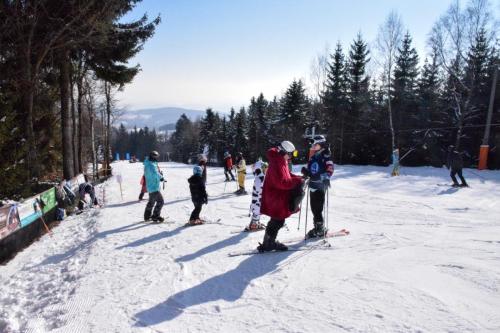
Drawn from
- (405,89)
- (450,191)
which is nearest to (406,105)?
(405,89)

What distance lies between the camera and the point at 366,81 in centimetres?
3794

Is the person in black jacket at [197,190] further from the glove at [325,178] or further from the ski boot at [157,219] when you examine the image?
the glove at [325,178]

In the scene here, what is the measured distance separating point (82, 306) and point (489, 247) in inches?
258

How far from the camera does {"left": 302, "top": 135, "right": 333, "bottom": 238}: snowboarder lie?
Answer: 23.3 feet

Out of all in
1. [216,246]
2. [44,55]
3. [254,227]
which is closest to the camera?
[216,246]

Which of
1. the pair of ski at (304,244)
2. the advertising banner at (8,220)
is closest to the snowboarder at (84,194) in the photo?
the advertising banner at (8,220)

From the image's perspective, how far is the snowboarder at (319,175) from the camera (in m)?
7.11

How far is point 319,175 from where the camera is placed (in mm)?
7148

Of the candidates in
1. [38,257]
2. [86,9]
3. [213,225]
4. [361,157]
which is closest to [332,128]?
[361,157]

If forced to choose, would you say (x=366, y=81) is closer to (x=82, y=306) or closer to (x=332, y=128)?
(x=332, y=128)

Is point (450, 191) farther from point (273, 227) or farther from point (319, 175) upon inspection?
point (273, 227)

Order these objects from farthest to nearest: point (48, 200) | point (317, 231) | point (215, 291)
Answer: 1. point (48, 200)
2. point (317, 231)
3. point (215, 291)

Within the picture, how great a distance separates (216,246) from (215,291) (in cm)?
223

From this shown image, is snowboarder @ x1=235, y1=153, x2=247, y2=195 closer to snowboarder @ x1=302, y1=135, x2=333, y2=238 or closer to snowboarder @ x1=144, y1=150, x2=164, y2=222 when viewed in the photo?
snowboarder @ x1=144, y1=150, x2=164, y2=222
